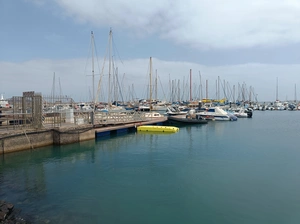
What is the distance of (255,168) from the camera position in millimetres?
17969

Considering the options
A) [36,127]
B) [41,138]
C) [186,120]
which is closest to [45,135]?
[41,138]

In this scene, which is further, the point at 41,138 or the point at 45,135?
the point at 45,135

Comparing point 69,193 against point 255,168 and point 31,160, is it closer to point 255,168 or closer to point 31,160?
point 31,160

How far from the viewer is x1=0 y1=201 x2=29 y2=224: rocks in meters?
9.43

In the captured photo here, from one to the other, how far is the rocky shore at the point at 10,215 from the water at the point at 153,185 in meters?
0.53

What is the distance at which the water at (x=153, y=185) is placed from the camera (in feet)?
35.9

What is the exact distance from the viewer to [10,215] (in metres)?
10.1

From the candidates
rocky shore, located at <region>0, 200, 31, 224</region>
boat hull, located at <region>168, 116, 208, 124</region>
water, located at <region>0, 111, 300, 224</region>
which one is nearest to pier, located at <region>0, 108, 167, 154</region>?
water, located at <region>0, 111, 300, 224</region>

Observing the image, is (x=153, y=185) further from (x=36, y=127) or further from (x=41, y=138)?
(x=36, y=127)

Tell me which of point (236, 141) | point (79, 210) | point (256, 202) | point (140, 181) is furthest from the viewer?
point (236, 141)

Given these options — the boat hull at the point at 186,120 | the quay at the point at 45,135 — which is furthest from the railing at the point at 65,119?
the boat hull at the point at 186,120

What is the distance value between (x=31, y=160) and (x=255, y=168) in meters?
16.7

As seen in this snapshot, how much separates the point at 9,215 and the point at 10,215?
0.06 meters

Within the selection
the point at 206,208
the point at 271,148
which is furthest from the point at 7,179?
the point at 271,148
